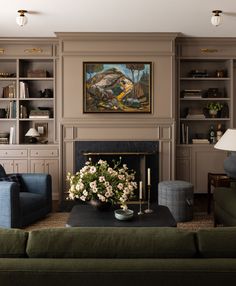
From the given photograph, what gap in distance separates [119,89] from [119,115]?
39 cm

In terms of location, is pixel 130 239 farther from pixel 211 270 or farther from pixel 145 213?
pixel 145 213

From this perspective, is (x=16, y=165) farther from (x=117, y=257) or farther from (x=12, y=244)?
(x=117, y=257)

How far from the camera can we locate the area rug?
15.9 feet

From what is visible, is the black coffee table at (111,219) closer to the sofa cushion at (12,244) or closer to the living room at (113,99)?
the living room at (113,99)

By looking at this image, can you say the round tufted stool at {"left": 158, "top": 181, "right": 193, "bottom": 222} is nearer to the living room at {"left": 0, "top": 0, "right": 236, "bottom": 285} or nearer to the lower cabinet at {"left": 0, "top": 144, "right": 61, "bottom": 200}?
the living room at {"left": 0, "top": 0, "right": 236, "bottom": 285}

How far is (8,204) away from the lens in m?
4.38

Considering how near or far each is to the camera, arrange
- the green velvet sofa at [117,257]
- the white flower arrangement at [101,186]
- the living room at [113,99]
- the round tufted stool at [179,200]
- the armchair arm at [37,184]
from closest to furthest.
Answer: the green velvet sofa at [117,257]
the white flower arrangement at [101,186]
the round tufted stool at [179,200]
the armchair arm at [37,184]
the living room at [113,99]

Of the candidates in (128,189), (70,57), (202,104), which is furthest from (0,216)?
(202,104)

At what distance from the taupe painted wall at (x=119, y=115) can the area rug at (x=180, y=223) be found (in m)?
0.96

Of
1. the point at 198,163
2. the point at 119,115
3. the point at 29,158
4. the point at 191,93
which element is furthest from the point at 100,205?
the point at 191,93

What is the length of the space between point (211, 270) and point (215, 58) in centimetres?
508

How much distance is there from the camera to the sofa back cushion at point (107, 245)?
6.14ft

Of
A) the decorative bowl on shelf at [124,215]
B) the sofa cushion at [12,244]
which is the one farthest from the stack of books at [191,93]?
the sofa cushion at [12,244]

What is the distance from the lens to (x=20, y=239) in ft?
6.24
